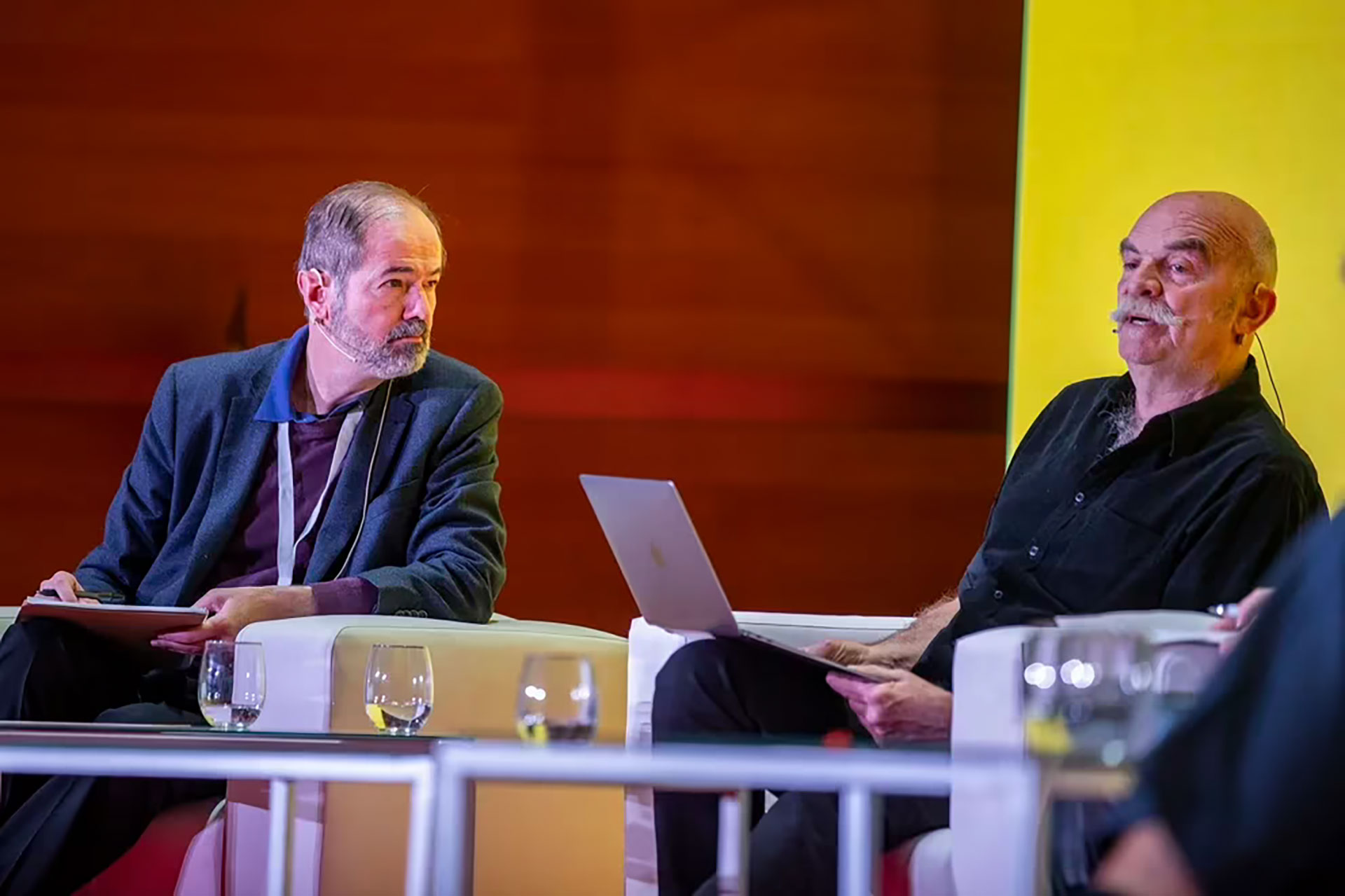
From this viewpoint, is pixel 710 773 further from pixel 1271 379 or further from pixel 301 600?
pixel 1271 379

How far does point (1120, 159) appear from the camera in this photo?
364 centimetres

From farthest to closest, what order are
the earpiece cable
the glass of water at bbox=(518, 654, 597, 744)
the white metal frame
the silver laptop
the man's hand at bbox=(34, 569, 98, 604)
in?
the earpiece cable < the man's hand at bbox=(34, 569, 98, 604) < the silver laptop < the glass of water at bbox=(518, 654, 597, 744) < the white metal frame

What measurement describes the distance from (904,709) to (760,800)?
32 cm

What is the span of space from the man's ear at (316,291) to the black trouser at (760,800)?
1111 mm

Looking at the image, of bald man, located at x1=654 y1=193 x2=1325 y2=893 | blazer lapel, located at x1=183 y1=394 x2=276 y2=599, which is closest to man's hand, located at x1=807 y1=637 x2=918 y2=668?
bald man, located at x1=654 y1=193 x2=1325 y2=893

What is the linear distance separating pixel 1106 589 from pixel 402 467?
1.26 metres

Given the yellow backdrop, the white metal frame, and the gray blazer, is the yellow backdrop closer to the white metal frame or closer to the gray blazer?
the gray blazer

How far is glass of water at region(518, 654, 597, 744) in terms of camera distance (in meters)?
1.57

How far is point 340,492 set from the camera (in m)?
3.00

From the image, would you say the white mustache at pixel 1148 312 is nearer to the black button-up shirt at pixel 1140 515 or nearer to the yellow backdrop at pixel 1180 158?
the black button-up shirt at pixel 1140 515

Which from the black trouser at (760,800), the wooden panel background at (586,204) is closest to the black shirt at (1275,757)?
the black trouser at (760,800)

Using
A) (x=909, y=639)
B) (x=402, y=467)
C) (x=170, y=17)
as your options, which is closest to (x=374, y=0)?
(x=170, y=17)

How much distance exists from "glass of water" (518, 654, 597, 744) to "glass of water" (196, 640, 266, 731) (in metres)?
0.59

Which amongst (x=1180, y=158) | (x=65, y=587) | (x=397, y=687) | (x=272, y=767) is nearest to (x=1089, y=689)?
(x=272, y=767)
